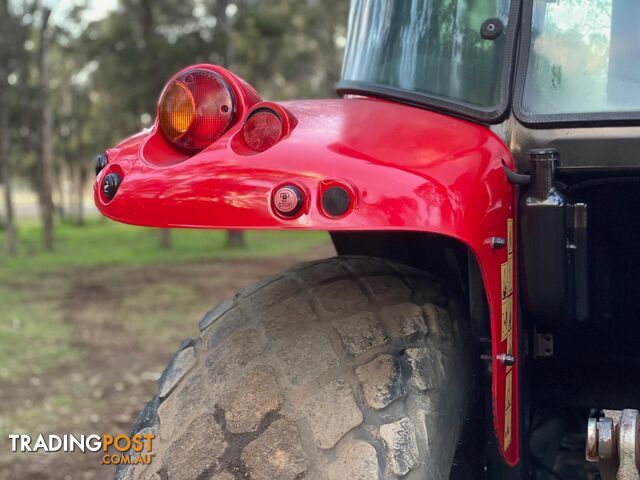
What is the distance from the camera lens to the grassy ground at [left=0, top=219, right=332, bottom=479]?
5.24 meters

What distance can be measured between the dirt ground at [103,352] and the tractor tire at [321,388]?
2699mm

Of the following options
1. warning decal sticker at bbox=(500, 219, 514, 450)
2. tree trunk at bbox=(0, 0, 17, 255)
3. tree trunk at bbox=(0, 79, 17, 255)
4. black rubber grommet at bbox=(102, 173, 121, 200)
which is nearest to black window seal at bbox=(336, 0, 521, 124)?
warning decal sticker at bbox=(500, 219, 514, 450)

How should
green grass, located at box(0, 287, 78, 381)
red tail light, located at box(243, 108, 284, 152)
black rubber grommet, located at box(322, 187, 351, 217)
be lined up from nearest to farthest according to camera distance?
1. black rubber grommet, located at box(322, 187, 351, 217)
2. red tail light, located at box(243, 108, 284, 152)
3. green grass, located at box(0, 287, 78, 381)

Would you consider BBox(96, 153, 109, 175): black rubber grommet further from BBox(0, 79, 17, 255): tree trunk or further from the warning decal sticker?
BBox(0, 79, 17, 255): tree trunk

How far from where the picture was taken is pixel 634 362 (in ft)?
7.52

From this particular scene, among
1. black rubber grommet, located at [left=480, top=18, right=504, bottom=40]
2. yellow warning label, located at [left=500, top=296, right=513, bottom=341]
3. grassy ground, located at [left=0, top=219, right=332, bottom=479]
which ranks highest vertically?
black rubber grommet, located at [left=480, top=18, right=504, bottom=40]

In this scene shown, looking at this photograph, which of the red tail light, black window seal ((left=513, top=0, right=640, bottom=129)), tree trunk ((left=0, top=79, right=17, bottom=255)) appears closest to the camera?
the red tail light

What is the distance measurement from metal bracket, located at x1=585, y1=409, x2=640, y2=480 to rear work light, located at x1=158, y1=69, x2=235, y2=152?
3.06 ft

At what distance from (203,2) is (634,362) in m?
20.1

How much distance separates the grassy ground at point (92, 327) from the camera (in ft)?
17.2

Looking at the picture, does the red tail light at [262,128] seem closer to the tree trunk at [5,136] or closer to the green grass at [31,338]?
the green grass at [31,338]

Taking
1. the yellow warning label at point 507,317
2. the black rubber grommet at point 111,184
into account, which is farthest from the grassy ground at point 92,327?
the yellow warning label at point 507,317

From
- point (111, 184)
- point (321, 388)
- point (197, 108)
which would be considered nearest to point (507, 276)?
point (321, 388)

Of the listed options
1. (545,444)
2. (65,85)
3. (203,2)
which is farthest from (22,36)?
(545,444)
